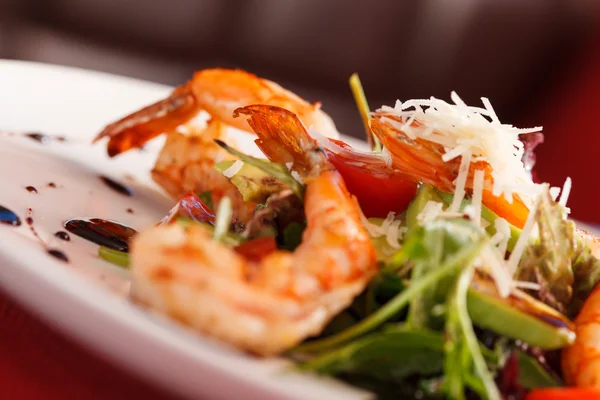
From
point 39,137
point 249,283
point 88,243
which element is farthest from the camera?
point 39,137

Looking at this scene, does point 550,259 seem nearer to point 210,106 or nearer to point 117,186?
point 210,106

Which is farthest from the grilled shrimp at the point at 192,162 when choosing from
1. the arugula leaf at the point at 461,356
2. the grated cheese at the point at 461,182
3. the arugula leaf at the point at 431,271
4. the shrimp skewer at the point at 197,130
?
the arugula leaf at the point at 461,356

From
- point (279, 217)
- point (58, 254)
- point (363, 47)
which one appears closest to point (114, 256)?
point (58, 254)

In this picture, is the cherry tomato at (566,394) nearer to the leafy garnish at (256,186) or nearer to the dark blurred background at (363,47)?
the leafy garnish at (256,186)

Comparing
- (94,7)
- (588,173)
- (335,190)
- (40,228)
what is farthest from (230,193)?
(588,173)

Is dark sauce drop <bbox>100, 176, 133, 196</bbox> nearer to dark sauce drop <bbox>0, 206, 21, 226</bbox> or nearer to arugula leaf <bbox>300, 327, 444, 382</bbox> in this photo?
dark sauce drop <bbox>0, 206, 21, 226</bbox>
